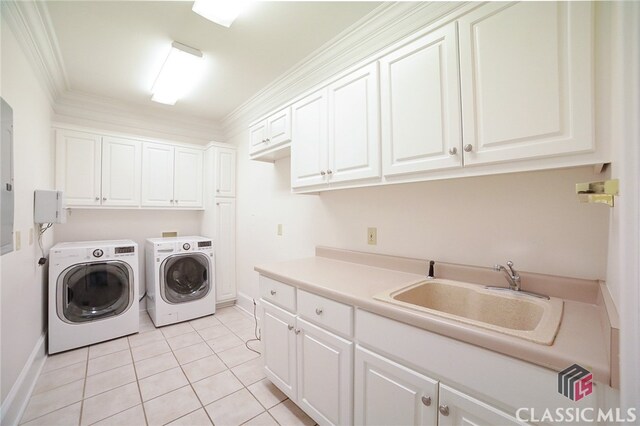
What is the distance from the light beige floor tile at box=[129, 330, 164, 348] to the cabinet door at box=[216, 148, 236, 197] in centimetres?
174

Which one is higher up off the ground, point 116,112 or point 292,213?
point 116,112

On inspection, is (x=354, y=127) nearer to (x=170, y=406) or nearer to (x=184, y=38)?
(x=184, y=38)

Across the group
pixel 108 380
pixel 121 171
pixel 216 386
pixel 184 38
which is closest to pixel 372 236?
pixel 216 386

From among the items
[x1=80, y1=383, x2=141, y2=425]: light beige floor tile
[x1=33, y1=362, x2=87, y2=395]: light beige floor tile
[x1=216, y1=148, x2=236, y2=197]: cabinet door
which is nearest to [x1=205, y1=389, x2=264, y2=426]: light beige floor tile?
[x1=80, y1=383, x2=141, y2=425]: light beige floor tile

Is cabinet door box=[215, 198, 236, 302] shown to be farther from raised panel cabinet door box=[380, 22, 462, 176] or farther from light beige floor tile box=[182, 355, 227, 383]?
raised panel cabinet door box=[380, 22, 462, 176]

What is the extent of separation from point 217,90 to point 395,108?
2306 mm

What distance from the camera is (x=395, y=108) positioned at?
1436 mm

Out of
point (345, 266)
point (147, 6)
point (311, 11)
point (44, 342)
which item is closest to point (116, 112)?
point (147, 6)

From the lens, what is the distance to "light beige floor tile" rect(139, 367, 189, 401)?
187cm

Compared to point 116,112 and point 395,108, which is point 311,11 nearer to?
point 395,108

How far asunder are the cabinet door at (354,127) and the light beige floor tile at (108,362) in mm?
2422

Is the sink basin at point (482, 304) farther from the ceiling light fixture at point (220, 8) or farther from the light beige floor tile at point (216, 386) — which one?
the ceiling light fixture at point (220, 8)

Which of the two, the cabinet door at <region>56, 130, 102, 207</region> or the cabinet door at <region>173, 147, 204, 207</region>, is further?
the cabinet door at <region>173, 147, 204, 207</region>

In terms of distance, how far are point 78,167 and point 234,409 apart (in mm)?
2939
